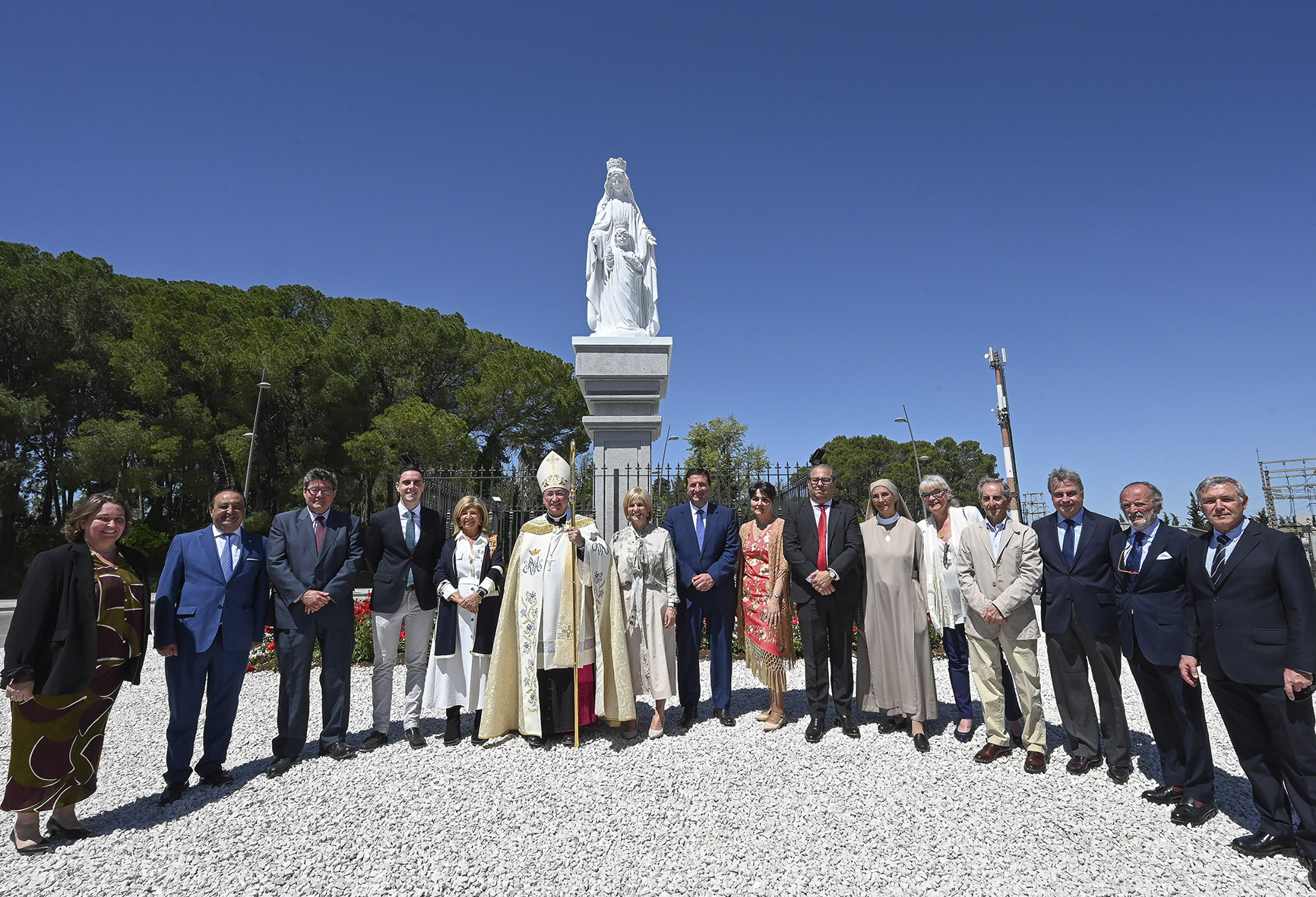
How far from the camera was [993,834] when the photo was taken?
3.20 meters

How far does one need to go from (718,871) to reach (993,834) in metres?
1.44

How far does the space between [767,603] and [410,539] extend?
2.77 metres

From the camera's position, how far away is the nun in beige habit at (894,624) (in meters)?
4.52

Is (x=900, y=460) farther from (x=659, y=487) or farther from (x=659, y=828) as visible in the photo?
(x=659, y=828)

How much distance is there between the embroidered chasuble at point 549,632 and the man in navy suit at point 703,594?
55cm

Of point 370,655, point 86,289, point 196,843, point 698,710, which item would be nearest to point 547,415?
point 86,289

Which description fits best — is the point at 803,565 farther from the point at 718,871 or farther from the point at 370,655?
the point at 370,655

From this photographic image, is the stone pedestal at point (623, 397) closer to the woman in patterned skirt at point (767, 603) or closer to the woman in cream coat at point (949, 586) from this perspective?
the woman in patterned skirt at point (767, 603)

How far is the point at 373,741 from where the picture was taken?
15.0ft

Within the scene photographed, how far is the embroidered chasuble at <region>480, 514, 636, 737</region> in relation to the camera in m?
4.57

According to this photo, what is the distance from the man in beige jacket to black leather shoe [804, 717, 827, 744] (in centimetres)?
101

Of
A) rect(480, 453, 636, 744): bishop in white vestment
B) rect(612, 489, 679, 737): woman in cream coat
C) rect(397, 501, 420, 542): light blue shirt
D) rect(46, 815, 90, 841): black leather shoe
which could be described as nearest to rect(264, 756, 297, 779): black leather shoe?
rect(46, 815, 90, 841): black leather shoe

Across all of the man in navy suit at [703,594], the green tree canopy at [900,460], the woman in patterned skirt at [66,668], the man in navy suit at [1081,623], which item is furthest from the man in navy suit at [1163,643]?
the green tree canopy at [900,460]

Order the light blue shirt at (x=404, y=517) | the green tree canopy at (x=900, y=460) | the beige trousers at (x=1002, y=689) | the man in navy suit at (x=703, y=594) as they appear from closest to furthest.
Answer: the beige trousers at (x=1002, y=689), the light blue shirt at (x=404, y=517), the man in navy suit at (x=703, y=594), the green tree canopy at (x=900, y=460)
